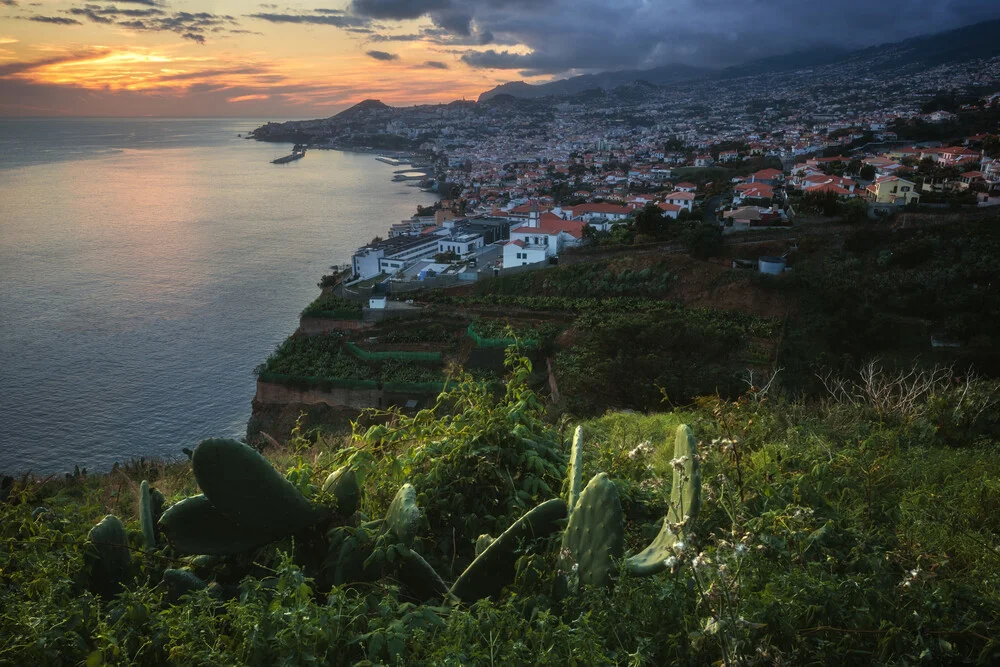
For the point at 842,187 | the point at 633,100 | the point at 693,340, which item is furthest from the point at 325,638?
the point at 633,100

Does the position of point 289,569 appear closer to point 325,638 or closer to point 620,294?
point 325,638

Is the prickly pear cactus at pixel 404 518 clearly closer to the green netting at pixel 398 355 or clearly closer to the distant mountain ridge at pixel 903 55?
the green netting at pixel 398 355

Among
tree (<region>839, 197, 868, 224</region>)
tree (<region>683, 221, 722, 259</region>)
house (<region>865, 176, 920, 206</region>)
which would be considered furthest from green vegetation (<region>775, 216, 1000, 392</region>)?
house (<region>865, 176, 920, 206</region>)

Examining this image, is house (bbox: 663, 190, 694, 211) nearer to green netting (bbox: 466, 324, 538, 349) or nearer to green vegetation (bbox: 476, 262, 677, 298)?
green vegetation (bbox: 476, 262, 677, 298)

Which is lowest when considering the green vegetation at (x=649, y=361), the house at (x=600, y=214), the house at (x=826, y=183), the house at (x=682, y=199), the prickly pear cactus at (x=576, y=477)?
the green vegetation at (x=649, y=361)

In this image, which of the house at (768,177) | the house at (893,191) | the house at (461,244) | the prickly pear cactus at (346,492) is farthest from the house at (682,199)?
the prickly pear cactus at (346,492)

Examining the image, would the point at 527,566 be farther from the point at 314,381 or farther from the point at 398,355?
the point at 398,355

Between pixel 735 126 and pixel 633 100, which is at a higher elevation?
pixel 633 100

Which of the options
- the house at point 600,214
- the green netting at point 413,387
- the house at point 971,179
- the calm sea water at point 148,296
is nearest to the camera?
the green netting at point 413,387
